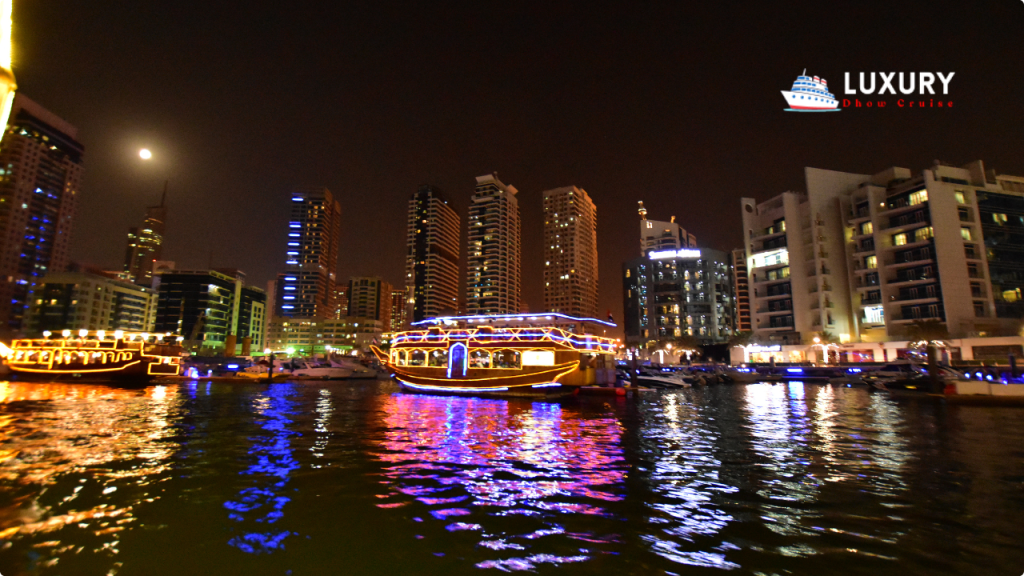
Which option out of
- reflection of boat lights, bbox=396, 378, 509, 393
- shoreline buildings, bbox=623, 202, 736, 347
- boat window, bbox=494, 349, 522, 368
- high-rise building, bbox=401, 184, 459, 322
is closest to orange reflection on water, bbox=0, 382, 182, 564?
reflection of boat lights, bbox=396, 378, 509, 393

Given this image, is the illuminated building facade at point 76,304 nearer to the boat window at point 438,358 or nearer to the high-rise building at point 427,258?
the high-rise building at point 427,258

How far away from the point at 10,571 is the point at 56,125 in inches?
7498

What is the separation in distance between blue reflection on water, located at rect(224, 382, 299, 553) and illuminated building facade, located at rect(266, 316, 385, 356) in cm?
15900

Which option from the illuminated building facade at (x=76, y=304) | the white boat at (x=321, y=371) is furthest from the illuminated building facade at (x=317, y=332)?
the white boat at (x=321, y=371)

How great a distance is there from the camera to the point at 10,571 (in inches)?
271

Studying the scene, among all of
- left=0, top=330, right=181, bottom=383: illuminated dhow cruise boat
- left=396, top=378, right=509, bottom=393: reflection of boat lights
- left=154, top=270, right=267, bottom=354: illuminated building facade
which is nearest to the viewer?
left=396, top=378, right=509, bottom=393: reflection of boat lights

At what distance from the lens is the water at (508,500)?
7387mm

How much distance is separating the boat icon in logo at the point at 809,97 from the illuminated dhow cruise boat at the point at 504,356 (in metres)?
51.4

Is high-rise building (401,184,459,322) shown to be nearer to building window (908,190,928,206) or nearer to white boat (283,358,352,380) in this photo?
white boat (283,358,352,380)

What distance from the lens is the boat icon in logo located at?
6819 cm

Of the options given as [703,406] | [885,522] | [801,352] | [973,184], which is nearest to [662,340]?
[801,352]

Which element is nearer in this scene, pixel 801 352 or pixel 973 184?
pixel 973 184

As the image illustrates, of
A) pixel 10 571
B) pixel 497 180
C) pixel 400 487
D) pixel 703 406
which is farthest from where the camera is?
pixel 497 180

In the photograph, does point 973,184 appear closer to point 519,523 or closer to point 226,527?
point 519,523
